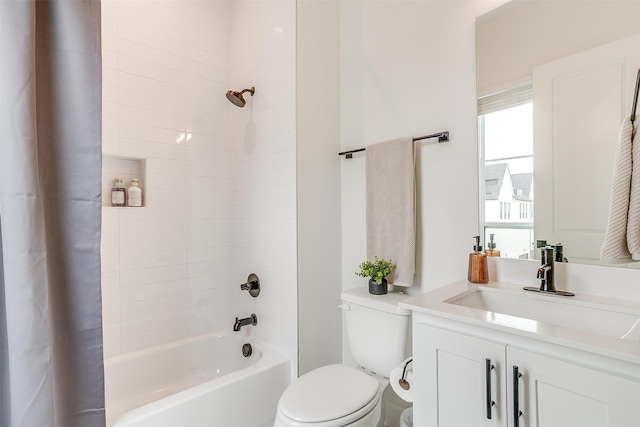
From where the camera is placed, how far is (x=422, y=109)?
1.71 m

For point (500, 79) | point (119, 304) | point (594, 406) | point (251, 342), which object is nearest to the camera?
point (594, 406)

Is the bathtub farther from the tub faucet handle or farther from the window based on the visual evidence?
the window

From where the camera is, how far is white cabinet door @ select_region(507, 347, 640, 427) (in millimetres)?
746

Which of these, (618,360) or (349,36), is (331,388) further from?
(349,36)

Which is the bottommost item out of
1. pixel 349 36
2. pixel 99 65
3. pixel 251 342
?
pixel 251 342

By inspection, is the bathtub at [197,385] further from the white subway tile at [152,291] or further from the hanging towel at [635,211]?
the hanging towel at [635,211]

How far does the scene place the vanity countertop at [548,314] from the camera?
787 mm

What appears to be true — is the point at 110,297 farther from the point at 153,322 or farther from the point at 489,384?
the point at 489,384

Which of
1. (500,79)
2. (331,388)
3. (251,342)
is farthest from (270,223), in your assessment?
(500,79)

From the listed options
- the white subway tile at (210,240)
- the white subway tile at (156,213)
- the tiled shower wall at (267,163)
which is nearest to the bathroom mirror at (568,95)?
the tiled shower wall at (267,163)

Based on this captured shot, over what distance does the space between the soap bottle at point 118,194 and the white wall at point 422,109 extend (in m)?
1.36

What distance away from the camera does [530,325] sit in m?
0.89

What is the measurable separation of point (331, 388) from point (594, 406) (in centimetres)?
99

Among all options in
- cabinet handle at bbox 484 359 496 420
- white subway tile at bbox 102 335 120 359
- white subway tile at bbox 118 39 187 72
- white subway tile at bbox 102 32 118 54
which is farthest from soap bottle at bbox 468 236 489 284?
white subway tile at bbox 102 32 118 54
